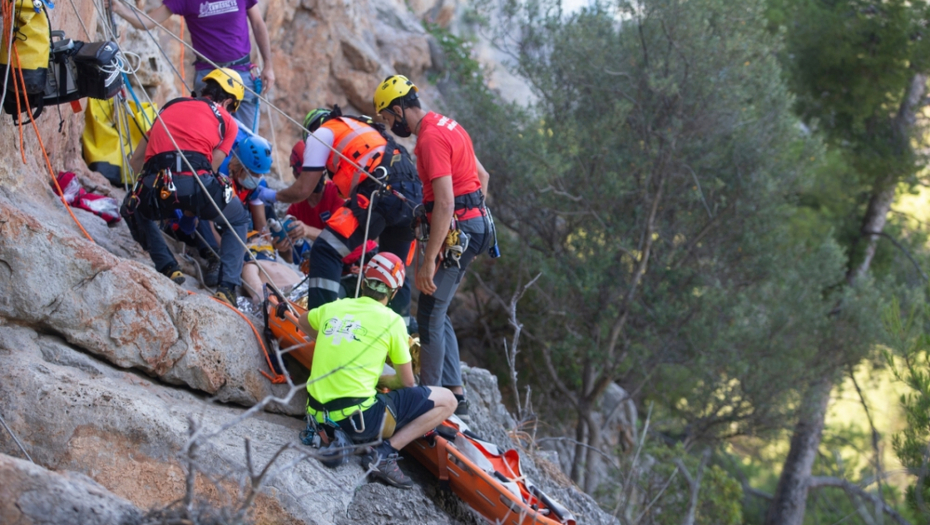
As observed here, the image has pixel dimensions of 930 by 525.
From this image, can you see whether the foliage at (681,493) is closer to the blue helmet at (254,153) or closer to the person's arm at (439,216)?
the person's arm at (439,216)

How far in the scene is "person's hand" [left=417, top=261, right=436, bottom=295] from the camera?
178 inches

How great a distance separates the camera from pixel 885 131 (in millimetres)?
12977

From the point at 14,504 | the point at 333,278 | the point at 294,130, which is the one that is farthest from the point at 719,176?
the point at 14,504

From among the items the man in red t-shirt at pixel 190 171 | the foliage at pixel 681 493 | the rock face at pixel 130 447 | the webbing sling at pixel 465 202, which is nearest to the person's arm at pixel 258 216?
the man in red t-shirt at pixel 190 171

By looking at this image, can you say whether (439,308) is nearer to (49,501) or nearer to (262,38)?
(49,501)

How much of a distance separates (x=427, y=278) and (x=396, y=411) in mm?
773

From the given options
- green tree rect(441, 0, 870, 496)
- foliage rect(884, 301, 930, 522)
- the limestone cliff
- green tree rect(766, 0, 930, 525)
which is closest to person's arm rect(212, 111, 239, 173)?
the limestone cliff

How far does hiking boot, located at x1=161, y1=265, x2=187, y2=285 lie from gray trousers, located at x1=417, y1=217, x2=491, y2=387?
157cm

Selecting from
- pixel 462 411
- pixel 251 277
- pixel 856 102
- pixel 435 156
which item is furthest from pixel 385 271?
pixel 856 102

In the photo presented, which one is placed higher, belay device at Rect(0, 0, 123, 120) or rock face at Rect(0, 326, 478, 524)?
belay device at Rect(0, 0, 123, 120)

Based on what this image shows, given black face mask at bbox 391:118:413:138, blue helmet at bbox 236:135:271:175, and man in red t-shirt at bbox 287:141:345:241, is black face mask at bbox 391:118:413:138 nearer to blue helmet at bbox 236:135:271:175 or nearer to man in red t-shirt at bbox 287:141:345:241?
man in red t-shirt at bbox 287:141:345:241

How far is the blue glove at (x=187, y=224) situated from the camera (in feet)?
18.2

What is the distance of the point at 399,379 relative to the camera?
443cm

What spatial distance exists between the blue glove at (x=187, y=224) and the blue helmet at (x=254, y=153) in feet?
1.73
